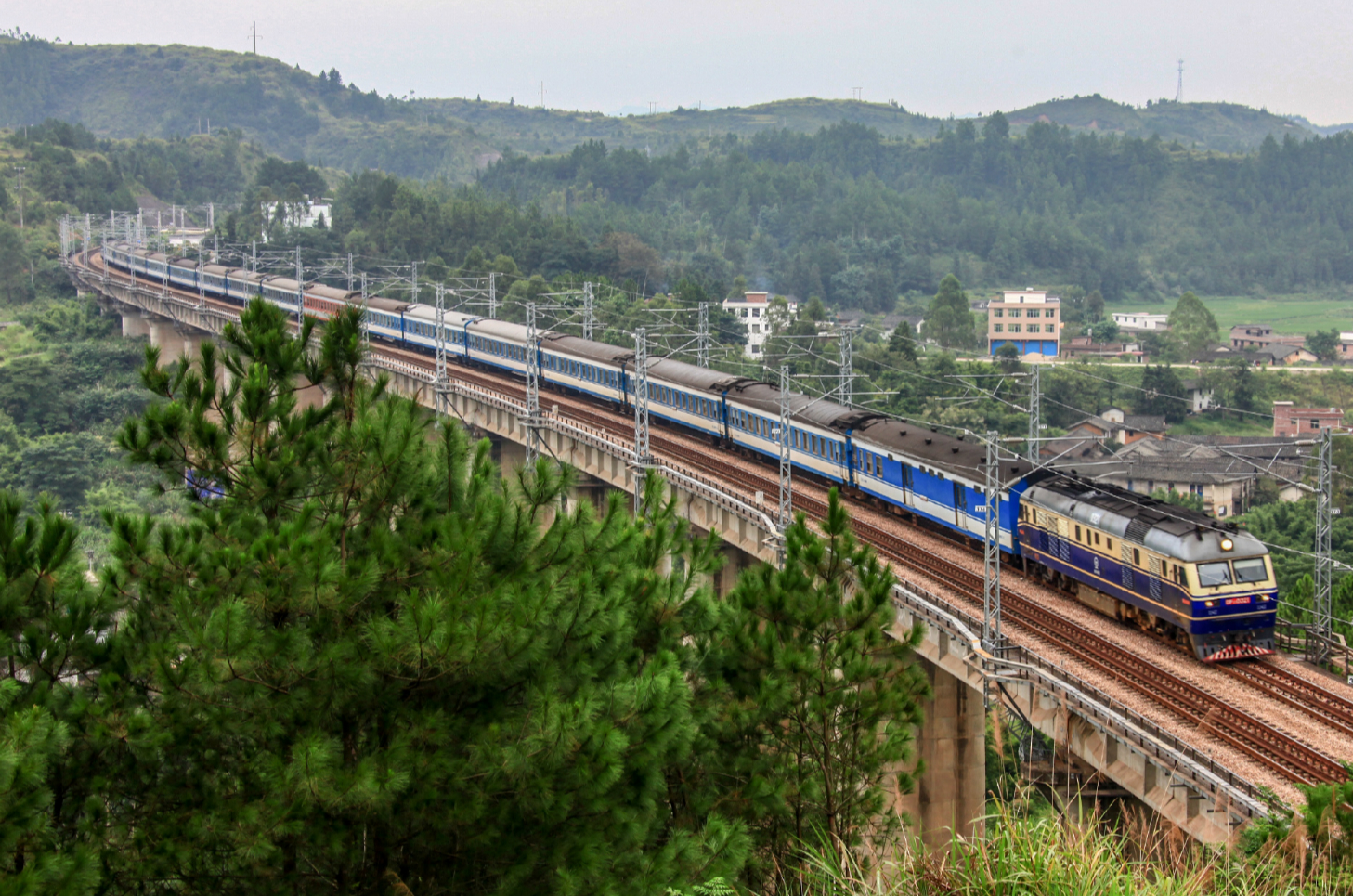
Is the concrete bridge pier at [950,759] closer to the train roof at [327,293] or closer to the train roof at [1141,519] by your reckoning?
the train roof at [1141,519]

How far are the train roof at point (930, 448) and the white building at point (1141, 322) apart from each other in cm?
11659

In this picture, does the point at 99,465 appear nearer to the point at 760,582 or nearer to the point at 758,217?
the point at 760,582

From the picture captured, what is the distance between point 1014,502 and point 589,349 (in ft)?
97.7

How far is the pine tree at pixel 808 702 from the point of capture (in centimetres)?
1488

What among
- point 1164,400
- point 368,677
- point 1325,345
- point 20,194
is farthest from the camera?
point 20,194

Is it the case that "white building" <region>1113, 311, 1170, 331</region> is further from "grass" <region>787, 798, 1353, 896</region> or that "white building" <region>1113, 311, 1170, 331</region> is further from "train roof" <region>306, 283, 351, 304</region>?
"grass" <region>787, 798, 1353, 896</region>

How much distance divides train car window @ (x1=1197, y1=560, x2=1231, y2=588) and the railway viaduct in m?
3.28

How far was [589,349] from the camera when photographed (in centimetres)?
5597

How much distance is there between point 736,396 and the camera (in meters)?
44.1

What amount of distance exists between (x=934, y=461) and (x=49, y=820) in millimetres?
24110

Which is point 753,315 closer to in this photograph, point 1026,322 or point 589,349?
point 1026,322

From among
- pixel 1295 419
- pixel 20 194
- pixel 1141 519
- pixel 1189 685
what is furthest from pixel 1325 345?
pixel 20 194

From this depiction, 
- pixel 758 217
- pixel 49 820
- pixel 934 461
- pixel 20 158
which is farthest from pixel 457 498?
pixel 758 217

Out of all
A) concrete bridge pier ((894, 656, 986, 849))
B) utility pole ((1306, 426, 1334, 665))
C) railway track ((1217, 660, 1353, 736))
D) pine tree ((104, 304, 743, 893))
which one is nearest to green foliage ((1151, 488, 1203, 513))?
concrete bridge pier ((894, 656, 986, 849))
